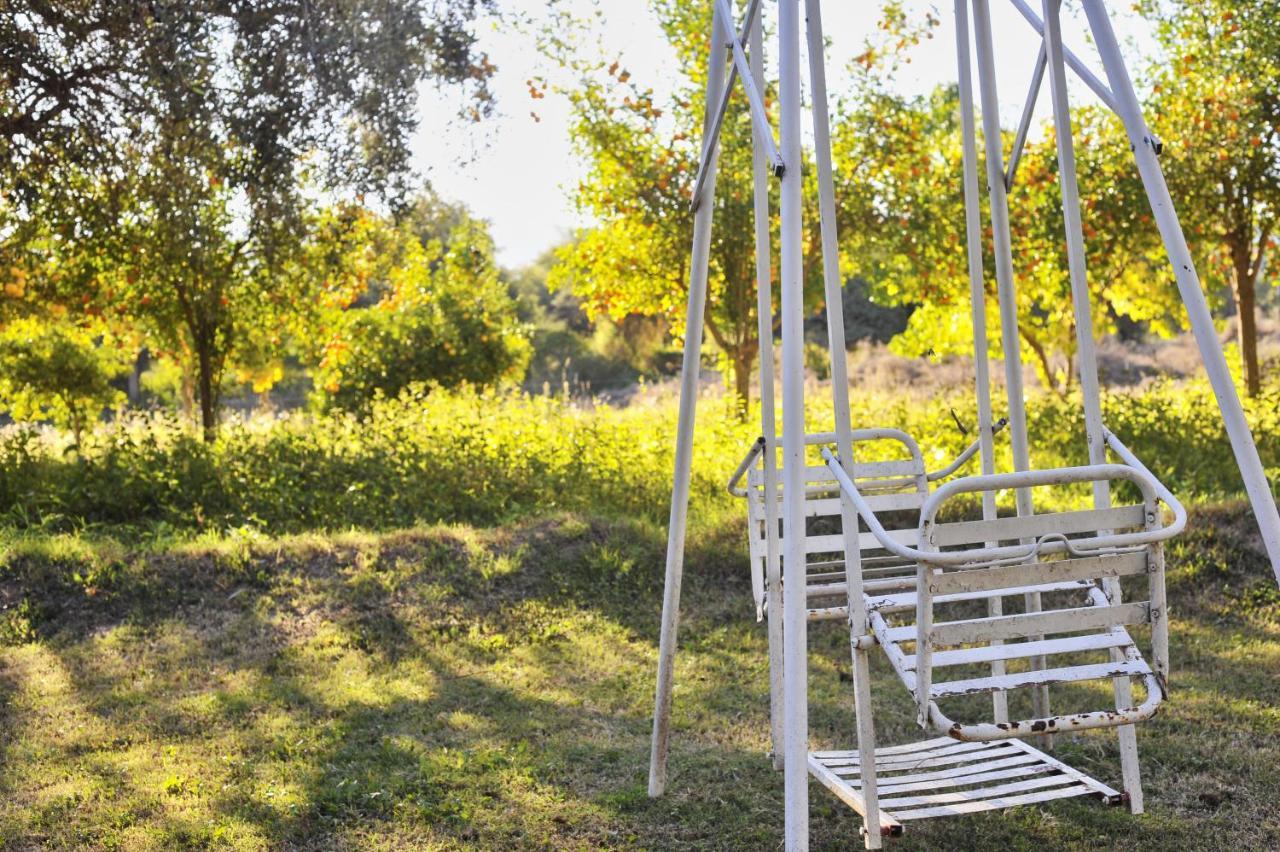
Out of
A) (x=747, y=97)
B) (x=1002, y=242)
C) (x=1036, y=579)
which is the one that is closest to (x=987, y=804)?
(x=1036, y=579)

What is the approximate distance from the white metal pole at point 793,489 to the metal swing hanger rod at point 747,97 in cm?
16

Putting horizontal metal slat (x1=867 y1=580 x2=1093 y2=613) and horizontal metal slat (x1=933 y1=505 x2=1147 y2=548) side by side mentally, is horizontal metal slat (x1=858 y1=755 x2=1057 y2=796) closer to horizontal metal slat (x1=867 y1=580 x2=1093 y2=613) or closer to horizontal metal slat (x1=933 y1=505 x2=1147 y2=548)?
horizontal metal slat (x1=867 y1=580 x2=1093 y2=613)

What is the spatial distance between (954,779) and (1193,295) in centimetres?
169

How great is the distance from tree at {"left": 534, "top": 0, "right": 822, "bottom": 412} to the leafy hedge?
183cm

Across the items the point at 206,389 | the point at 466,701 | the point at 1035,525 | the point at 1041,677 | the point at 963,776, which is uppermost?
the point at 206,389

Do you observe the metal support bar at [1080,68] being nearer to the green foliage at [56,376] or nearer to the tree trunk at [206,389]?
the tree trunk at [206,389]

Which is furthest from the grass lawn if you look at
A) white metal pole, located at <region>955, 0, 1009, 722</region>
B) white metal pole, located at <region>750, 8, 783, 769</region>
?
white metal pole, located at <region>955, 0, 1009, 722</region>

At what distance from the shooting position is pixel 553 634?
20.9 ft

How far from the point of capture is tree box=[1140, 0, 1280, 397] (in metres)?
9.85

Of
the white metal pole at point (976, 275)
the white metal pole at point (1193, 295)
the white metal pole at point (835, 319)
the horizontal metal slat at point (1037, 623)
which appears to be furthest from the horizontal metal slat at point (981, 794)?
the white metal pole at point (1193, 295)

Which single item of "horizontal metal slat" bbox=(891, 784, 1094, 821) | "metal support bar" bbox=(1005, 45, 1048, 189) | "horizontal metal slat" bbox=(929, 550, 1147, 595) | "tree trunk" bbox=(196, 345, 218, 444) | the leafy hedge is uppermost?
"metal support bar" bbox=(1005, 45, 1048, 189)

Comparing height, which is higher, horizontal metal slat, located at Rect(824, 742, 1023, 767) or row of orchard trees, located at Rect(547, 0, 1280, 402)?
row of orchard trees, located at Rect(547, 0, 1280, 402)

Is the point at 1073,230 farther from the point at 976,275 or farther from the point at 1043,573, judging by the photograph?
the point at 1043,573

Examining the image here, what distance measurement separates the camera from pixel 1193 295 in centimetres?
268
